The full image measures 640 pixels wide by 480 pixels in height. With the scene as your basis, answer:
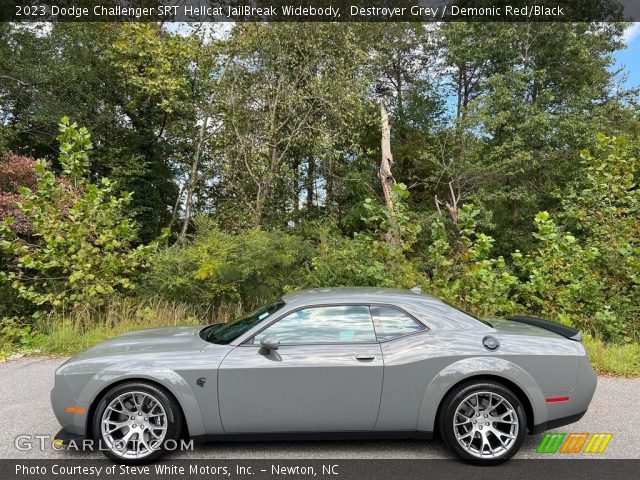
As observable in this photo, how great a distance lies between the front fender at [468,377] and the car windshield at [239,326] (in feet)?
4.64

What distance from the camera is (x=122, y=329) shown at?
756cm

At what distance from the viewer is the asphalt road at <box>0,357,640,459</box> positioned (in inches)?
140

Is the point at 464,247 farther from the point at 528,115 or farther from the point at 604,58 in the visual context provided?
the point at 604,58

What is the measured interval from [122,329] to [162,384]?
4646mm

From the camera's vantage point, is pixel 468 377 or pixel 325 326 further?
pixel 325 326

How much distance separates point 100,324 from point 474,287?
6.54 m

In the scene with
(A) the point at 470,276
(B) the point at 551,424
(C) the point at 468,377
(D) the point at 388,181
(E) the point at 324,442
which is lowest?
(E) the point at 324,442

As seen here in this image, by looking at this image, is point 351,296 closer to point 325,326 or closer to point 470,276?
point 325,326

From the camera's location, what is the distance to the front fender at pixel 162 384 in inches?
135

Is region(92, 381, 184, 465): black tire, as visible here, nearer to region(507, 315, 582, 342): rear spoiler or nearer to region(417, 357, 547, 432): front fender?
region(417, 357, 547, 432): front fender

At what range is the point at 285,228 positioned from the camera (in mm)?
16078

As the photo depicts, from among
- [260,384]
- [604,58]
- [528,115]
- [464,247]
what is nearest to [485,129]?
[528,115]

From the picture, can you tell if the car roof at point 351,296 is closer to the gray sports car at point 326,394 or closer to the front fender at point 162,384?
the gray sports car at point 326,394

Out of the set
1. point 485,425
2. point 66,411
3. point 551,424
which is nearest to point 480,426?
point 485,425
